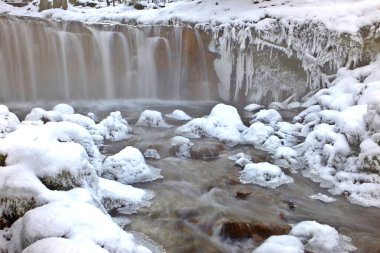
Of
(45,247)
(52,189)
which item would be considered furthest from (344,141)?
(45,247)

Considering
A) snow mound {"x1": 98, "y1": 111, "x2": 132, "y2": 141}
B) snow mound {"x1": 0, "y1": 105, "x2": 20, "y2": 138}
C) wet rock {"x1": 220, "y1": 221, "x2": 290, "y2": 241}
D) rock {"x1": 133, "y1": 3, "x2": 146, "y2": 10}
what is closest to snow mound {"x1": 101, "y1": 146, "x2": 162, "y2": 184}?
snow mound {"x1": 0, "y1": 105, "x2": 20, "y2": 138}

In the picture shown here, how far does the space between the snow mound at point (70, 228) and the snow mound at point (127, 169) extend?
279cm

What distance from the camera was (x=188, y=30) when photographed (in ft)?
41.4

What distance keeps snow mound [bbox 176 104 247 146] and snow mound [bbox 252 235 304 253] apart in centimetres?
419

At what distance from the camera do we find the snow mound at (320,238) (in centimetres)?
429

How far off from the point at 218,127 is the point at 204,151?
1.47m

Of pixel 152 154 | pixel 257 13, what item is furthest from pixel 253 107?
pixel 152 154

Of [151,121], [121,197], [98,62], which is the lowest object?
[151,121]

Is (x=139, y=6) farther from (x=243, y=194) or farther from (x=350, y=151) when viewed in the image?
(x=243, y=194)

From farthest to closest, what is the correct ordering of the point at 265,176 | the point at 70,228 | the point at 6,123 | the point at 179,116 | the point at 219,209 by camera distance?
1. the point at 179,116
2. the point at 265,176
3. the point at 219,209
4. the point at 6,123
5. the point at 70,228

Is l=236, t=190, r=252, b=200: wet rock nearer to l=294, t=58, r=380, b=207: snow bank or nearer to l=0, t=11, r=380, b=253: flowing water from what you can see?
l=0, t=11, r=380, b=253: flowing water

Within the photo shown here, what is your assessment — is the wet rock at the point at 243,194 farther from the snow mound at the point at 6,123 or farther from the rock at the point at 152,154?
the snow mound at the point at 6,123

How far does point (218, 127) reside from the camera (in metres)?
8.85

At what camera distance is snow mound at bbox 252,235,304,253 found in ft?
13.5
